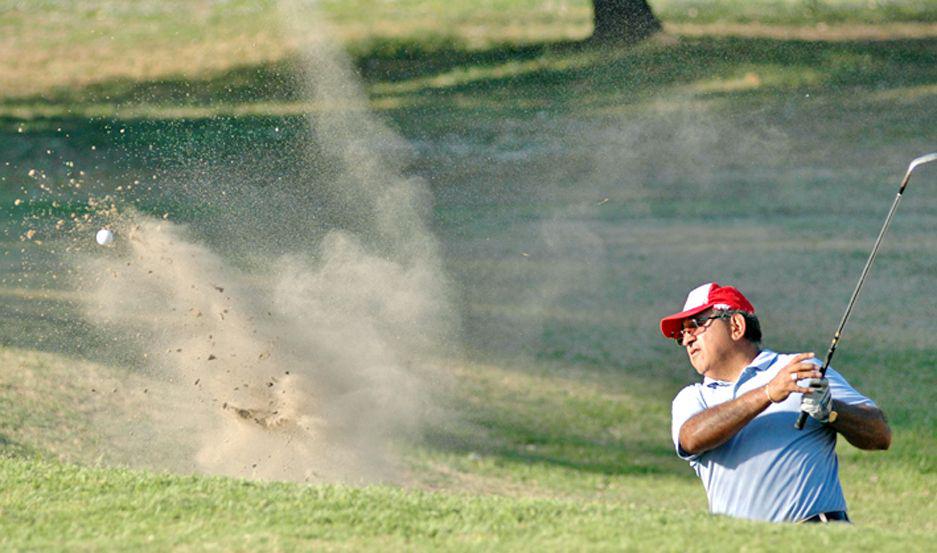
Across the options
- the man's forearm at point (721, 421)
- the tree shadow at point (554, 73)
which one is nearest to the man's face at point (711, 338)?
the man's forearm at point (721, 421)

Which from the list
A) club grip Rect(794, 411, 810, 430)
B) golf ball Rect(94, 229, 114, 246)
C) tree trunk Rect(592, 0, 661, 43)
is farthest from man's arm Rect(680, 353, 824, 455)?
tree trunk Rect(592, 0, 661, 43)

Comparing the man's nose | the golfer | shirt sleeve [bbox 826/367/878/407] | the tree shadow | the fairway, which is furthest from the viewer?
the tree shadow

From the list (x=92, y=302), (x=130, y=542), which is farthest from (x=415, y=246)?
(x=130, y=542)

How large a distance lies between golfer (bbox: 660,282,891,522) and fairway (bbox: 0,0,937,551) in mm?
233

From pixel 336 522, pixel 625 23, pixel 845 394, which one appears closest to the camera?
pixel 336 522

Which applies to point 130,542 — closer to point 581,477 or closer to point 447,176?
point 581,477

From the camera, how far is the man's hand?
5.01 m

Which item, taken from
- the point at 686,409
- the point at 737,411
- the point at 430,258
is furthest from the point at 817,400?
the point at 430,258

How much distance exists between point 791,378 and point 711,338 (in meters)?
0.61

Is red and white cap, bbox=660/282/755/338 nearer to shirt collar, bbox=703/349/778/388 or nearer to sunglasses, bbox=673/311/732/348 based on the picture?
sunglasses, bbox=673/311/732/348

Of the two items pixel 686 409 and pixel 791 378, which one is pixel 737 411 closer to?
pixel 791 378

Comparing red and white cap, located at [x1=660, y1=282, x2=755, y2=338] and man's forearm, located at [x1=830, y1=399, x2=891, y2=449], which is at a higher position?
red and white cap, located at [x1=660, y1=282, x2=755, y2=338]

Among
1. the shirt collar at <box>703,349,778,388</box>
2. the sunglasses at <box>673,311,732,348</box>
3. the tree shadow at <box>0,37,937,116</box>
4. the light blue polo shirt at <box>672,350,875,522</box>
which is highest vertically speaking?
the tree shadow at <box>0,37,937,116</box>

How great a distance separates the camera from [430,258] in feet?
44.8
